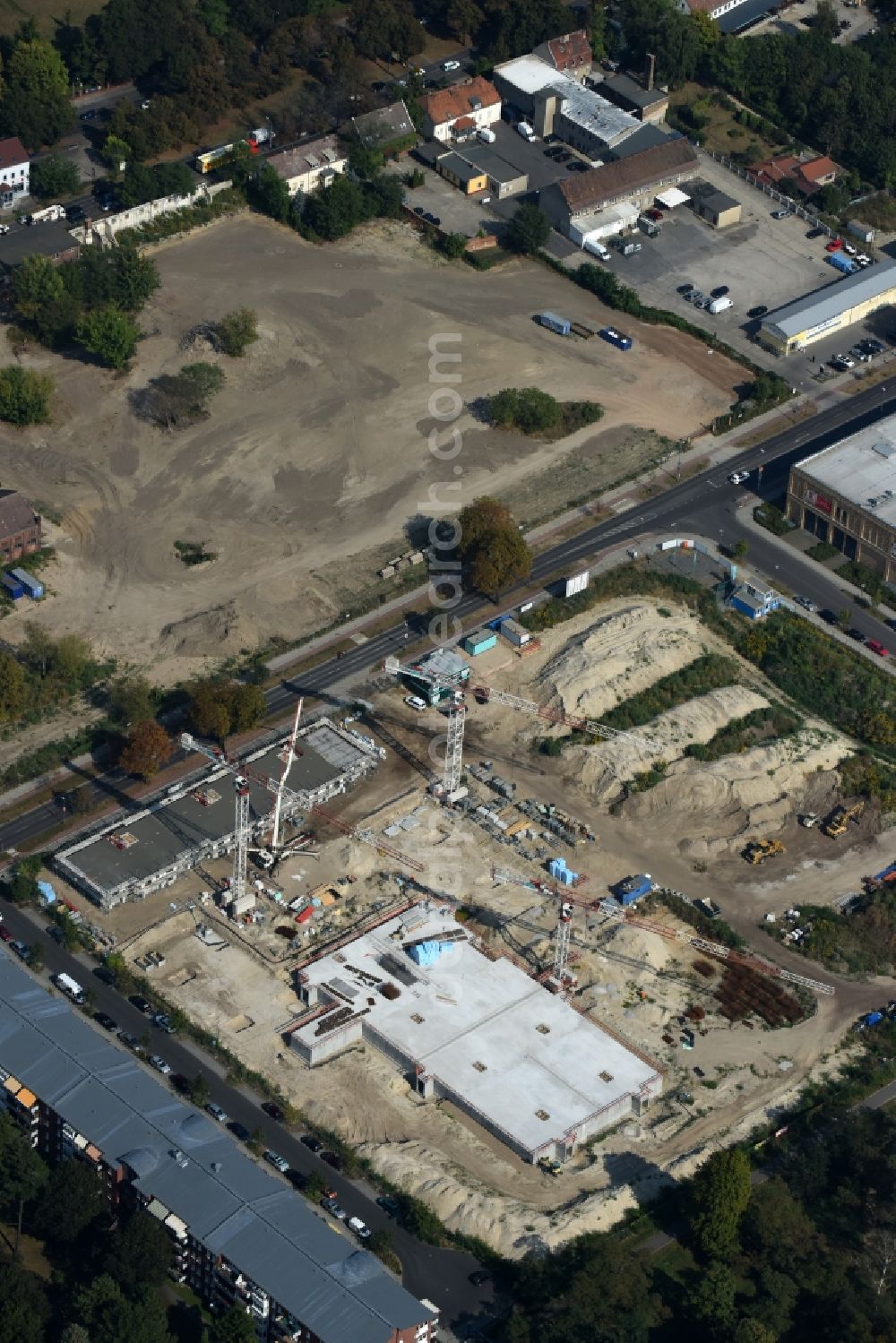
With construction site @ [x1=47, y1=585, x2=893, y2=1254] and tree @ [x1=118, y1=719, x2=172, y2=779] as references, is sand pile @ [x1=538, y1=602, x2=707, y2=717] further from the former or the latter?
tree @ [x1=118, y1=719, x2=172, y2=779]

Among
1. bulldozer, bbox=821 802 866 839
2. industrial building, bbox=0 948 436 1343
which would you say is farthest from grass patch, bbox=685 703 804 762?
industrial building, bbox=0 948 436 1343

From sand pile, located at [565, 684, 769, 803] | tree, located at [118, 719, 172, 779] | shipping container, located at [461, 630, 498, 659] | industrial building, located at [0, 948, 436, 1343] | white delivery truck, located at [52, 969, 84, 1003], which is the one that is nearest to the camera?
industrial building, located at [0, 948, 436, 1343]

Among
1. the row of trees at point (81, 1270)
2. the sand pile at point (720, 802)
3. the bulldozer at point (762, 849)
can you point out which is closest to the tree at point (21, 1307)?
the row of trees at point (81, 1270)

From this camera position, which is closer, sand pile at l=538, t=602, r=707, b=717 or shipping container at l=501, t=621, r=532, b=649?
sand pile at l=538, t=602, r=707, b=717

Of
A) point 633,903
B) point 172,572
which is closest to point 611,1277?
point 633,903

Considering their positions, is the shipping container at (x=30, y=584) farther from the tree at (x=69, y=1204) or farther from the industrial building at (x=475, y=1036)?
the tree at (x=69, y=1204)

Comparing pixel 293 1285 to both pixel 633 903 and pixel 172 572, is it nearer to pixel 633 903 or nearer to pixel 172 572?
pixel 633 903

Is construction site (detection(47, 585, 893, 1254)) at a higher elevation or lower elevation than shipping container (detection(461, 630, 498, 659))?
lower

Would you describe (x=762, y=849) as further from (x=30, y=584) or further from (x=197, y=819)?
(x=30, y=584)
